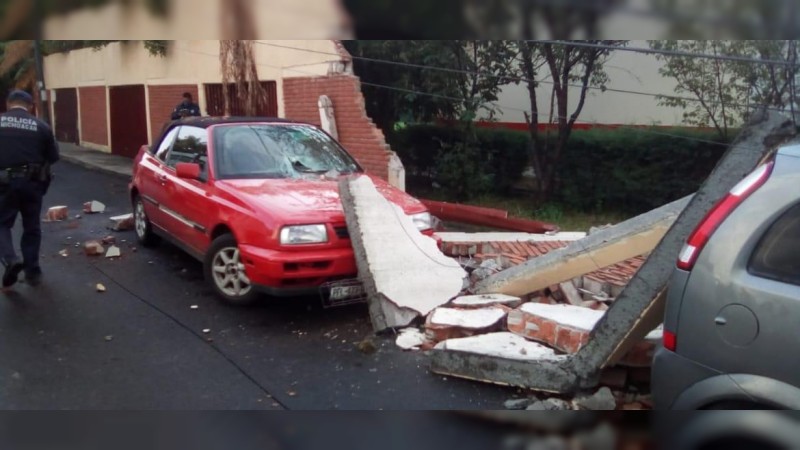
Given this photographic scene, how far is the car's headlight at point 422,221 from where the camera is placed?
19.8ft

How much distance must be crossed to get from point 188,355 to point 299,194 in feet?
5.38

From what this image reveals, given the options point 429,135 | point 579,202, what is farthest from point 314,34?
point 429,135

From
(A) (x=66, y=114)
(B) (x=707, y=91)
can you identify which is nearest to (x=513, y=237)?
(B) (x=707, y=91)

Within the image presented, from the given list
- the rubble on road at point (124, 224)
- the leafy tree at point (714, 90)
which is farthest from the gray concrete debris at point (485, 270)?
the rubble on road at point (124, 224)

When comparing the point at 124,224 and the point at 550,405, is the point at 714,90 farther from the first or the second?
the point at 124,224

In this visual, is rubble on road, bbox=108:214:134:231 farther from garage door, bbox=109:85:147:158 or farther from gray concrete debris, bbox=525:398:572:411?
garage door, bbox=109:85:147:158

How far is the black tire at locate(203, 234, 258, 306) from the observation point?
5.69 metres

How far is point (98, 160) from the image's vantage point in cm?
1773

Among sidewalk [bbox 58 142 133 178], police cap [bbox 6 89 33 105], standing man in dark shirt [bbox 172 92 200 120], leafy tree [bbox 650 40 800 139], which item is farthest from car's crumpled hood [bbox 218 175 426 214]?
sidewalk [bbox 58 142 133 178]

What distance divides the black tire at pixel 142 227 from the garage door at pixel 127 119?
968cm

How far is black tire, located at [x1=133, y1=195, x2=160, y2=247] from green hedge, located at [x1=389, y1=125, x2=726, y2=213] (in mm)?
4721

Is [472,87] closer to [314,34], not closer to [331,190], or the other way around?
[331,190]

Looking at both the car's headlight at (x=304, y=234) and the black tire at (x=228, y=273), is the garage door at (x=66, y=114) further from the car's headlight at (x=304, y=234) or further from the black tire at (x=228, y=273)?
the car's headlight at (x=304, y=234)

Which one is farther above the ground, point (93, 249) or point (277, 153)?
point (277, 153)
